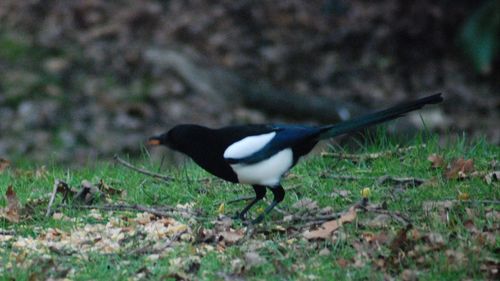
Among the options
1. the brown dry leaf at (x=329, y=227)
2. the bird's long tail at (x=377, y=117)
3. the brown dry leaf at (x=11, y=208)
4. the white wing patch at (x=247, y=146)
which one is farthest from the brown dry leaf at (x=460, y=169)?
the brown dry leaf at (x=11, y=208)

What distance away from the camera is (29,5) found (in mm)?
12867

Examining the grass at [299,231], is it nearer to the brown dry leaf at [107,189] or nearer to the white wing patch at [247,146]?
the brown dry leaf at [107,189]

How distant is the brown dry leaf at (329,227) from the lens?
178 inches

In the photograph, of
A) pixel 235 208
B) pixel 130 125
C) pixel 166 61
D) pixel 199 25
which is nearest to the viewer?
pixel 235 208

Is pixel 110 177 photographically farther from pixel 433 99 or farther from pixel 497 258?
pixel 497 258

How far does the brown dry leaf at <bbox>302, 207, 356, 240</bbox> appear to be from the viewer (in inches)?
178

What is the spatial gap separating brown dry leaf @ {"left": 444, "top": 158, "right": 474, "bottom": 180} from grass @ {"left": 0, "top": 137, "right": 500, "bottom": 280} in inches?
2.6

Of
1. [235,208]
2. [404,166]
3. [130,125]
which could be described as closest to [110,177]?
[235,208]

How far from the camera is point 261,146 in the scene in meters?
4.78

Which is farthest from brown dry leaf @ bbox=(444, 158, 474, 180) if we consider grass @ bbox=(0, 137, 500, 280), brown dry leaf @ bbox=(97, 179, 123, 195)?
brown dry leaf @ bbox=(97, 179, 123, 195)

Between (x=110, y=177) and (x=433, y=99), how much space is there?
2382mm

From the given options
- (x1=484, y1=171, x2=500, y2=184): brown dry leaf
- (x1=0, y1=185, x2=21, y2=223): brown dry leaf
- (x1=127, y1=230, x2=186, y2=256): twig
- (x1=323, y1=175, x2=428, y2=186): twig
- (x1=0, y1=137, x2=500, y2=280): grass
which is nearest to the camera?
(x1=0, y1=137, x2=500, y2=280): grass

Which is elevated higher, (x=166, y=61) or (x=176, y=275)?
(x=166, y=61)

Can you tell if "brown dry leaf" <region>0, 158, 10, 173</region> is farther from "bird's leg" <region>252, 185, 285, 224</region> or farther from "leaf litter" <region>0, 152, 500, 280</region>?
"bird's leg" <region>252, 185, 285, 224</region>
